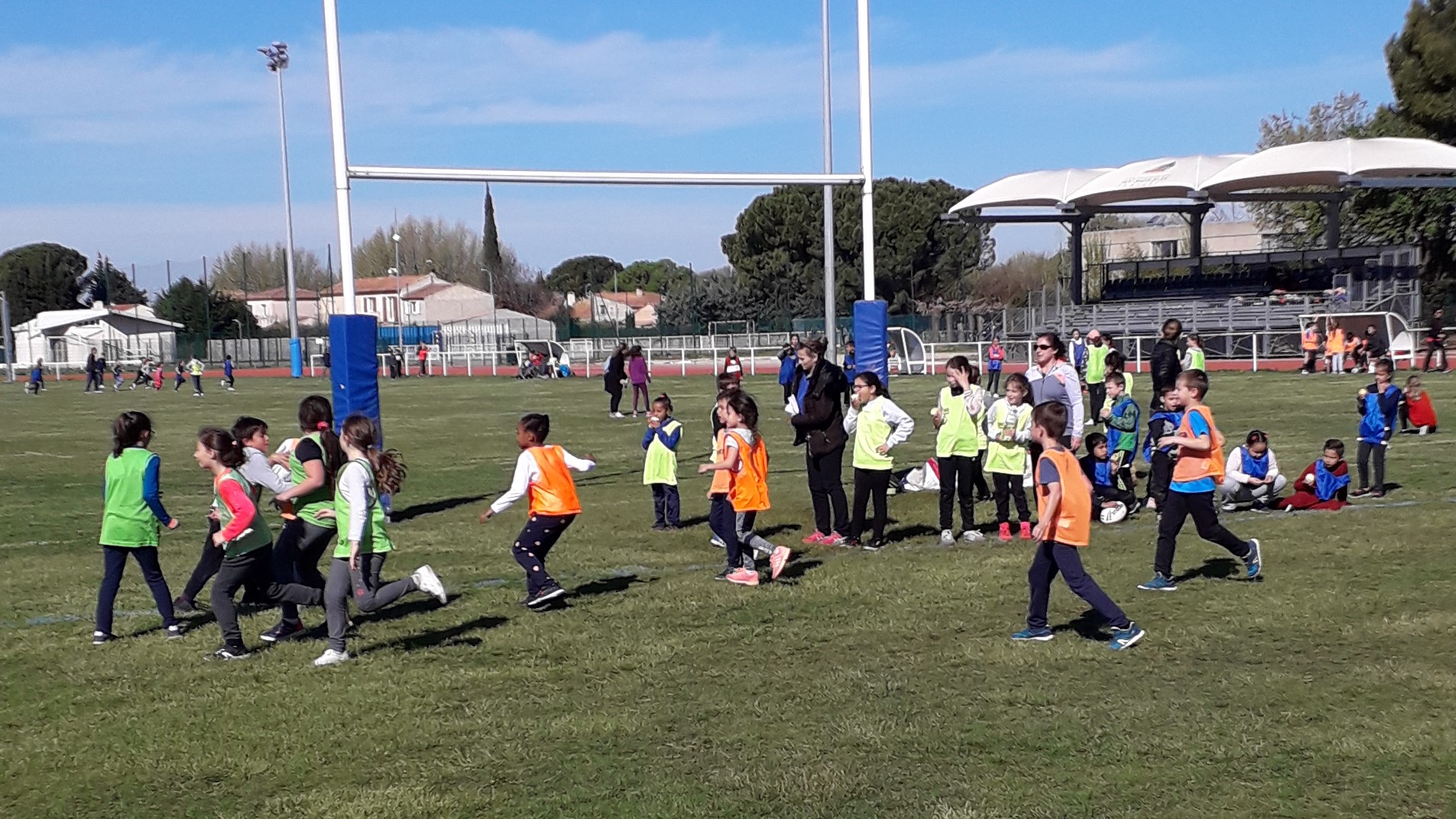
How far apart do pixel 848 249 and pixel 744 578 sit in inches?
2493

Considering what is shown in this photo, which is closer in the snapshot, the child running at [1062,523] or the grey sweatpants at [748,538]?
the child running at [1062,523]

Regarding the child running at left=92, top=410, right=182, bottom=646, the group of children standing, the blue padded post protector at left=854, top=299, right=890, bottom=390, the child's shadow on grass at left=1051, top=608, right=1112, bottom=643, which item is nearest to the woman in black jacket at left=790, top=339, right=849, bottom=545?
the blue padded post protector at left=854, top=299, right=890, bottom=390

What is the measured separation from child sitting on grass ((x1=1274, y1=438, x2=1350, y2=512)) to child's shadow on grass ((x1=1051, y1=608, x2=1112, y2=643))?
5211mm

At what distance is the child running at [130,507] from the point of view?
777 centimetres

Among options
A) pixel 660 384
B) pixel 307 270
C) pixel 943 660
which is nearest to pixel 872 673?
pixel 943 660

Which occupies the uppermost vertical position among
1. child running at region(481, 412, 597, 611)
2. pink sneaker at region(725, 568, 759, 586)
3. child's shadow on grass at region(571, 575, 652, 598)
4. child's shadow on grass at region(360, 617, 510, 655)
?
child running at region(481, 412, 597, 611)

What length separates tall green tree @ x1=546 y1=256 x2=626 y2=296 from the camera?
126750 mm

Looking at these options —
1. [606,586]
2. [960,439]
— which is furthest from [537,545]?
[960,439]

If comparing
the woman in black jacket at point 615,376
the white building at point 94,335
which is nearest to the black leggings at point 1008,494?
the woman in black jacket at point 615,376

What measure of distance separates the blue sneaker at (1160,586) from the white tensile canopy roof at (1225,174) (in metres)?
38.6

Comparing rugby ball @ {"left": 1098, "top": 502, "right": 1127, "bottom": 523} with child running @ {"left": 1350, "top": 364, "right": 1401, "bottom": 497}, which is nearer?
rugby ball @ {"left": 1098, "top": 502, "right": 1127, "bottom": 523}

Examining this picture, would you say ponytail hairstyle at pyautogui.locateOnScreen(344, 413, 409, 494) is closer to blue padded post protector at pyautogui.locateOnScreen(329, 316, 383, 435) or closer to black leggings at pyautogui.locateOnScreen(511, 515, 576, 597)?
black leggings at pyautogui.locateOnScreen(511, 515, 576, 597)

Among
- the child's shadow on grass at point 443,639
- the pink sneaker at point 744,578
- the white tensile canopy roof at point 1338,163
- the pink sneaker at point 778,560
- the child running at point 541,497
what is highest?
the white tensile canopy roof at point 1338,163

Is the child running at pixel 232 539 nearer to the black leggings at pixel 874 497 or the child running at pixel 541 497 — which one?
the child running at pixel 541 497
